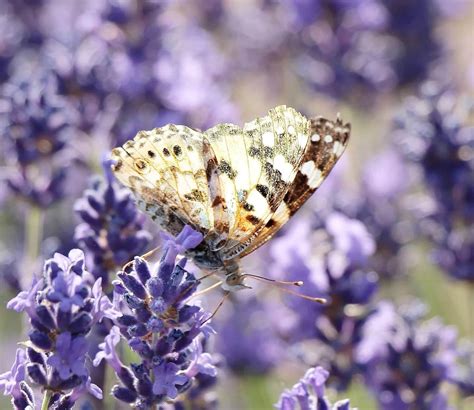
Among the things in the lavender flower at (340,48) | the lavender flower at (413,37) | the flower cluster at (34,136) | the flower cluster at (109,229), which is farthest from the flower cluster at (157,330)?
the lavender flower at (413,37)

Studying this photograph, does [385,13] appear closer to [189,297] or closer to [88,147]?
[88,147]

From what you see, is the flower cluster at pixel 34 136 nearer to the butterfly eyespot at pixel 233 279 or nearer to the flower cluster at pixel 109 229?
the flower cluster at pixel 109 229

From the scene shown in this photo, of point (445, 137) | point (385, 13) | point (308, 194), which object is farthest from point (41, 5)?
point (308, 194)

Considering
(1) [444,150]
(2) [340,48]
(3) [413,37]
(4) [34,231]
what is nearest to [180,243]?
(4) [34,231]

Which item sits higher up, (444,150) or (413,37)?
(444,150)

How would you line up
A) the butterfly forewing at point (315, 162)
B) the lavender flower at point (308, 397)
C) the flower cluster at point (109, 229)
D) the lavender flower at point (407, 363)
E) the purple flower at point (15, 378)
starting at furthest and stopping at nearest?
1. the lavender flower at point (407, 363)
2. the butterfly forewing at point (315, 162)
3. the flower cluster at point (109, 229)
4. the lavender flower at point (308, 397)
5. the purple flower at point (15, 378)

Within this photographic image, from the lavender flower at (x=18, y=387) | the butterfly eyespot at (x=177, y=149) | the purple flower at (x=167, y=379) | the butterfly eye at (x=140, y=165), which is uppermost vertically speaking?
the butterfly eyespot at (x=177, y=149)

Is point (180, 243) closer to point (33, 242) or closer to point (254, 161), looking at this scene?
point (254, 161)
